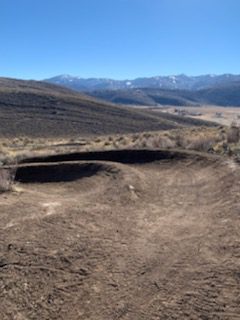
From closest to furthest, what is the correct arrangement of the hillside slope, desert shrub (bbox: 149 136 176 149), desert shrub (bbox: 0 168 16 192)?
desert shrub (bbox: 0 168 16 192) < desert shrub (bbox: 149 136 176 149) < the hillside slope

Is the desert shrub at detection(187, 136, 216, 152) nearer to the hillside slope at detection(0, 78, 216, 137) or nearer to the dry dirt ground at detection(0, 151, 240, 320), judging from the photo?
the dry dirt ground at detection(0, 151, 240, 320)

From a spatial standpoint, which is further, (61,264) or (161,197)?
(161,197)

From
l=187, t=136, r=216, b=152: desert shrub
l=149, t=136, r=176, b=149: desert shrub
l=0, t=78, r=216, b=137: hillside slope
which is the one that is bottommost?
l=0, t=78, r=216, b=137: hillside slope

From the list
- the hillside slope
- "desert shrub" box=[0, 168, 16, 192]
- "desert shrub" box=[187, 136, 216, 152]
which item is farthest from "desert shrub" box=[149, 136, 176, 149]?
the hillside slope

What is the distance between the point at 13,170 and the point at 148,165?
495 cm

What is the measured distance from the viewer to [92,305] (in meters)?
7.43

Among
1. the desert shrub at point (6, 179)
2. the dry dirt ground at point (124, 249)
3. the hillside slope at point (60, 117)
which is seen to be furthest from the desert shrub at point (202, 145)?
the hillside slope at point (60, 117)

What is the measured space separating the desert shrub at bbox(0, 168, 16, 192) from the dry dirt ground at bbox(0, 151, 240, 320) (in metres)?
0.38

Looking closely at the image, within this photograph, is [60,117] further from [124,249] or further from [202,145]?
[124,249]

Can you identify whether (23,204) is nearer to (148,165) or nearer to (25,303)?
(25,303)

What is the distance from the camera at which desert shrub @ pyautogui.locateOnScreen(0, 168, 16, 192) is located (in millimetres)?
14675

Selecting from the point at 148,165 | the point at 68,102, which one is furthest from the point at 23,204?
the point at 68,102

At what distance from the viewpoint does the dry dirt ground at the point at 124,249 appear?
7301 mm

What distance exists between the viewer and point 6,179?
Answer: 15.4m
